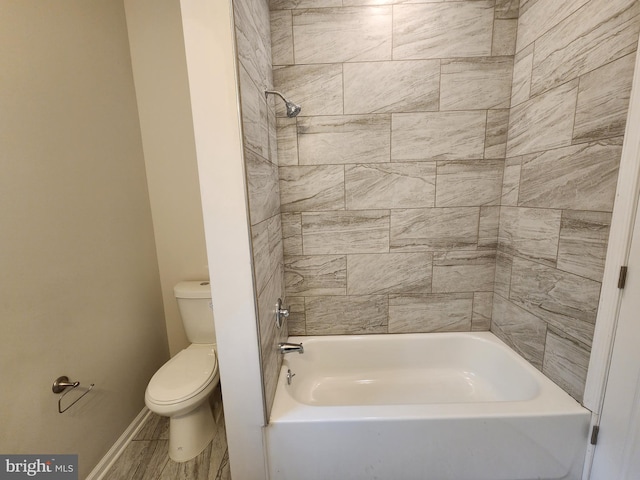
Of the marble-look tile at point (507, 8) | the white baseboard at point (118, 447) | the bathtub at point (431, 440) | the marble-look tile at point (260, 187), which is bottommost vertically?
the white baseboard at point (118, 447)

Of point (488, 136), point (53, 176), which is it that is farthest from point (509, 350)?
point (53, 176)

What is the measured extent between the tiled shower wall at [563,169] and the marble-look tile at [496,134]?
0.13 ft

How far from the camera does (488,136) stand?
145cm

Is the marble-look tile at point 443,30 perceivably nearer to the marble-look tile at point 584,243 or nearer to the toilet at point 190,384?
the marble-look tile at point 584,243

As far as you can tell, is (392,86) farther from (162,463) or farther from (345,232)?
(162,463)

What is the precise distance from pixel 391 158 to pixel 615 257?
1036 mm

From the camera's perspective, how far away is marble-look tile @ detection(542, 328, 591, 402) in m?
1.06

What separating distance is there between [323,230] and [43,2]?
5.55ft

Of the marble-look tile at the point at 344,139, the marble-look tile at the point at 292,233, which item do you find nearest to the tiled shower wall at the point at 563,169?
the marble-look tile at the point at 344,139

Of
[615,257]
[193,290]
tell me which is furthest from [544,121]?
[193,290]

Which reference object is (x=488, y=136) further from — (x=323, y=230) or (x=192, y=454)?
(x=192, y=454)

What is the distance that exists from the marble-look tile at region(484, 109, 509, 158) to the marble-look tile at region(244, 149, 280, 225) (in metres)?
1.26

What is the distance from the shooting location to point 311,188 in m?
1.51

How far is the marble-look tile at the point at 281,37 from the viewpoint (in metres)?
1.37
